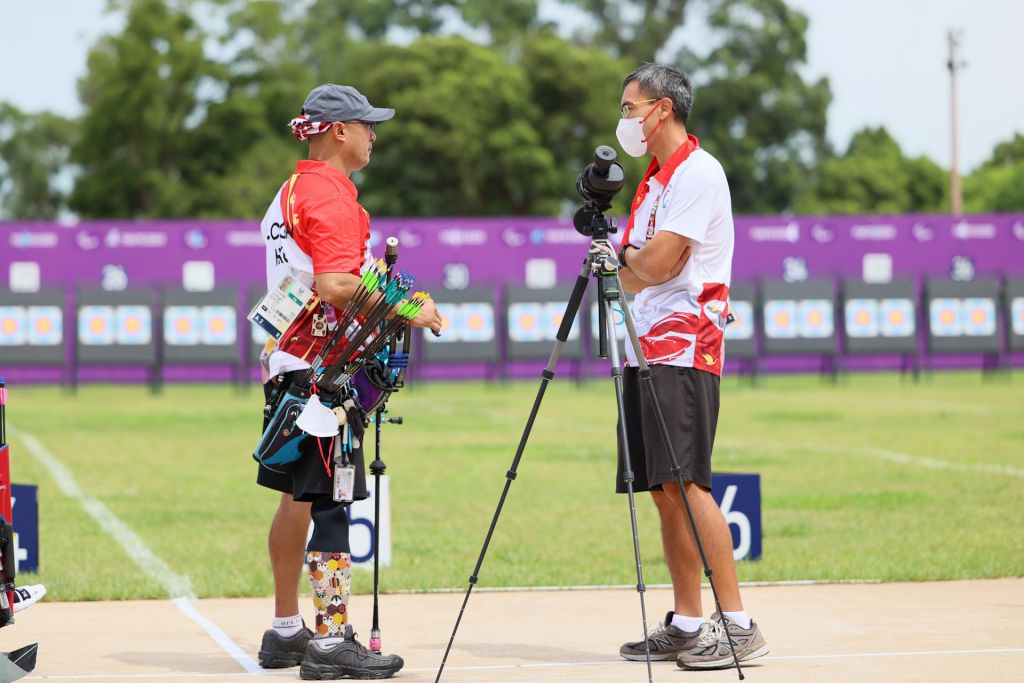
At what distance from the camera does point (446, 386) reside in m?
25.0

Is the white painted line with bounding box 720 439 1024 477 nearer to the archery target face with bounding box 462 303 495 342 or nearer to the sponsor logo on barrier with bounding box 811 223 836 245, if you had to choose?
the archery target face with bounding box 462 303 495 342

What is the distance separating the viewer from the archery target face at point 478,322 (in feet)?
83.9

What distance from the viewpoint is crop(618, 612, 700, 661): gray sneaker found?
19.1ft

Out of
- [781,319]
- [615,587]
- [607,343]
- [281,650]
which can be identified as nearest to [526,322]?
[781,319]

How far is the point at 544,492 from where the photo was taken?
37.0ft

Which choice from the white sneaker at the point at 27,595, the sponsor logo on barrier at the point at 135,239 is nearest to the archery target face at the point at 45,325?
the sponsor logo on barrier at the point at 135,239

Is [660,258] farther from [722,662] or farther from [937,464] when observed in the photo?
[937,464]

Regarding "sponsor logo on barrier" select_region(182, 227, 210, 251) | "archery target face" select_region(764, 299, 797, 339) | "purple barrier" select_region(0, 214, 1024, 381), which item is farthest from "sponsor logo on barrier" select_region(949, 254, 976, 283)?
"sponsor logo on barrier" select_region(182, 227, 210, 251)

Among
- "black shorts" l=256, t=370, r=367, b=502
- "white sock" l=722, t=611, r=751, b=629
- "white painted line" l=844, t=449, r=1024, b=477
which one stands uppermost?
"black shorts" l=256, t=370, r=367, b=502

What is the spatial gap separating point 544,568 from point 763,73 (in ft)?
166

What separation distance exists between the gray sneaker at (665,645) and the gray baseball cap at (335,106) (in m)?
1.99

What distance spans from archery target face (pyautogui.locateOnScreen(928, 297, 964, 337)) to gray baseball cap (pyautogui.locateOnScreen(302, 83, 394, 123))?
21942mm

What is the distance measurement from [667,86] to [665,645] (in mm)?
1907

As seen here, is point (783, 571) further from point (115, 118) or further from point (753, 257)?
point (115, 118)
